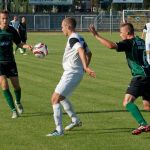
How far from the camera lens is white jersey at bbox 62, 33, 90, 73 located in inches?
388

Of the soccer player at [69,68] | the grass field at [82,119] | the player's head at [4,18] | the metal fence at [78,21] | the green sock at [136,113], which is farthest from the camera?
the metal fence at [78,21]

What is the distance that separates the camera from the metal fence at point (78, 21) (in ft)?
224

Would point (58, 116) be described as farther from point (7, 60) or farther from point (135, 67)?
point (7, 60)

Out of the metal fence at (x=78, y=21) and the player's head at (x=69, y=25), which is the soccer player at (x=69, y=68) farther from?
the metal fence at (x=78, y=21)

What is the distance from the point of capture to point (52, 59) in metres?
27.3

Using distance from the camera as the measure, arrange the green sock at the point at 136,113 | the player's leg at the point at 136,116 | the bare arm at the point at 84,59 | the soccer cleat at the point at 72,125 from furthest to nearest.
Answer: the soccer cleat at the point at 72,125 < the green sock at the point at 136,113 < the player's leg at the point at 136,116 < the bare arm at the point at 84,59

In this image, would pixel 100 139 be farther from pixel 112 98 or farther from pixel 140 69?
pixel 112 98

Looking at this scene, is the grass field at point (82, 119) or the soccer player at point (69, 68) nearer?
the grass field at point (82, 119)

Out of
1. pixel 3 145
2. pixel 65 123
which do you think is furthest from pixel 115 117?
pixel 3 145

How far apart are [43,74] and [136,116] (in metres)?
11.0

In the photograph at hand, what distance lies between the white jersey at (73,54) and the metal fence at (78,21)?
5815 cm

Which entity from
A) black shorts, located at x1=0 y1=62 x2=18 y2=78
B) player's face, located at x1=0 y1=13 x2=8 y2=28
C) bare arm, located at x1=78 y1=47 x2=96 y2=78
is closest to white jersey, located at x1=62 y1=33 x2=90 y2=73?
bare arm, located at x1=78 y1=47 x2=96 y2=78

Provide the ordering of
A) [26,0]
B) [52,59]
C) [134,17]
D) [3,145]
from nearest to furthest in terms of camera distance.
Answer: [3,145] < [52,59] < [134,17] < [26,0]

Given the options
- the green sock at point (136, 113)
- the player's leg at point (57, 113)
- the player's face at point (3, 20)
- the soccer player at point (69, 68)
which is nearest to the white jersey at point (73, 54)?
the soccer player at point (69, 68)
